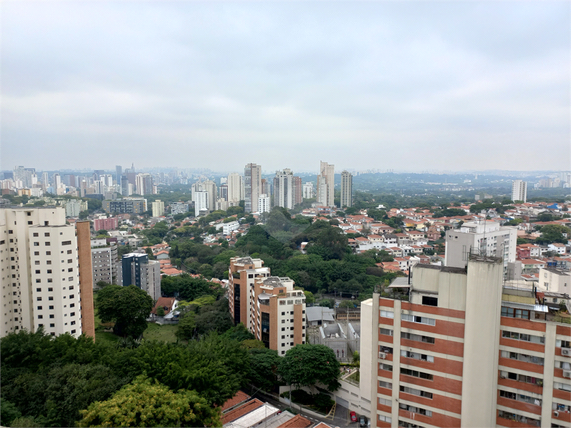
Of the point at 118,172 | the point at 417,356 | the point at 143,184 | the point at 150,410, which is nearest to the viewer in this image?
the point at 417,356

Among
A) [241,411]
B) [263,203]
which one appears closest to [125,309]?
[241,411]

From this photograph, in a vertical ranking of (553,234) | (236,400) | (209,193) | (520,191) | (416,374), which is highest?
(520,191)

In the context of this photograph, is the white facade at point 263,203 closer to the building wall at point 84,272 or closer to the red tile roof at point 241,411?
the building wall at point 84,272

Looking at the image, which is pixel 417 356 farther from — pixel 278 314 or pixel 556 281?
pixel 556 281

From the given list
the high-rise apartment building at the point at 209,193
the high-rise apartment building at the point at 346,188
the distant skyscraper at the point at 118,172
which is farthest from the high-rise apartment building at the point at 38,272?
the distant skyscraper at the point at 118,172

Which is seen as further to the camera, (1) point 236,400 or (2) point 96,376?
(1) point 236,400

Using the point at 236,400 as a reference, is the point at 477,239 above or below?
above

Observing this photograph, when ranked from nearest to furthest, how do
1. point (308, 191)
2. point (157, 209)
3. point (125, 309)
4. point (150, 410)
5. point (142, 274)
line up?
point (150, 410), point (125, 309), point (142, 274), point (157, 209), point (308, 191)

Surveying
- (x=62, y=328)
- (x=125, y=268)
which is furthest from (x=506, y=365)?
(x=125, y=268)

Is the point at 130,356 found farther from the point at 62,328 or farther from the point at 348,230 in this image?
the point at 348,230
